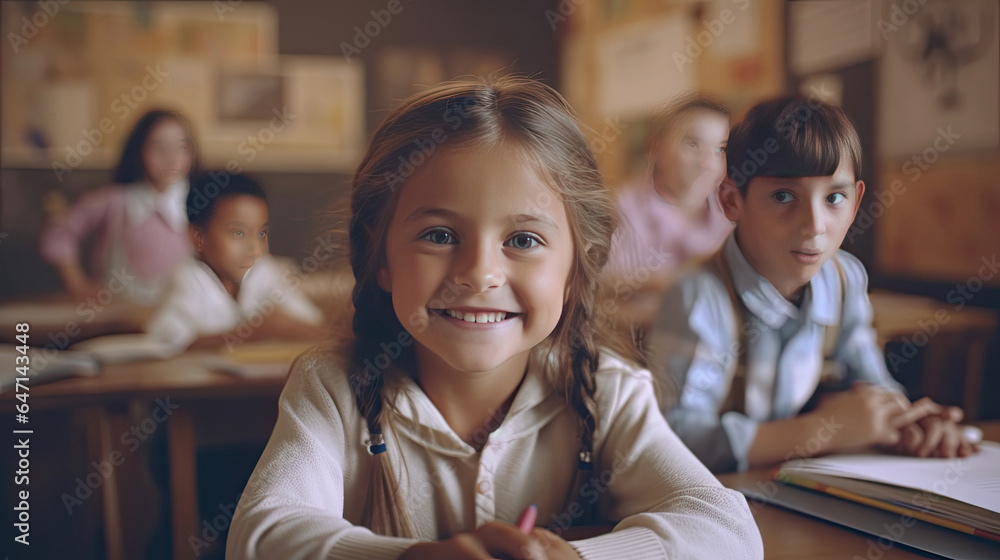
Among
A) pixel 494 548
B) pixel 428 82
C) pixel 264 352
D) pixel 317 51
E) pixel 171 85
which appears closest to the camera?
pixel 494 548

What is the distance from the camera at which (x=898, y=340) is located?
3.24 feet

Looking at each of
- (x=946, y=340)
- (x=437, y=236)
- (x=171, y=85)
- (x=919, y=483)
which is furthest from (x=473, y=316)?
(x=171, y=85)

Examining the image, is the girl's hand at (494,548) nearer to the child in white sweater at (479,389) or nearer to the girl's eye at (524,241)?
the child in white sweater at (479,389)

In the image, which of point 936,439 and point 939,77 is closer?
point 936,439

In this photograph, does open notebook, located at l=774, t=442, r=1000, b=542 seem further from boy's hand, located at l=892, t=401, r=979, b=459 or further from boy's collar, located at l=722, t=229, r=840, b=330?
boy's collar, located at l=722, t=229, r=840, b=330

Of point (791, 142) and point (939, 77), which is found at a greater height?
point (939, 77)

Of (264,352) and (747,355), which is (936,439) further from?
(264,352)

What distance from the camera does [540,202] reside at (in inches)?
24.4

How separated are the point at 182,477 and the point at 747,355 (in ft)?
2.89

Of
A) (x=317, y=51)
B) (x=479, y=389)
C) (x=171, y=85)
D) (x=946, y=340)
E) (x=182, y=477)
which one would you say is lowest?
(x=182, y=477)

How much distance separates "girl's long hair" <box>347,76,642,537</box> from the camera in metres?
0.63

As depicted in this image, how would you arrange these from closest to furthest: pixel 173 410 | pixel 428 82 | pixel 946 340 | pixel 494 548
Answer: pixel 494 548, pixel 173 410, pixel 946 340, pixel 428 82

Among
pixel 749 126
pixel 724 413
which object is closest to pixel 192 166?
pixel 749 126

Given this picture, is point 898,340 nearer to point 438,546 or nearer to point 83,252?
point 438,546
